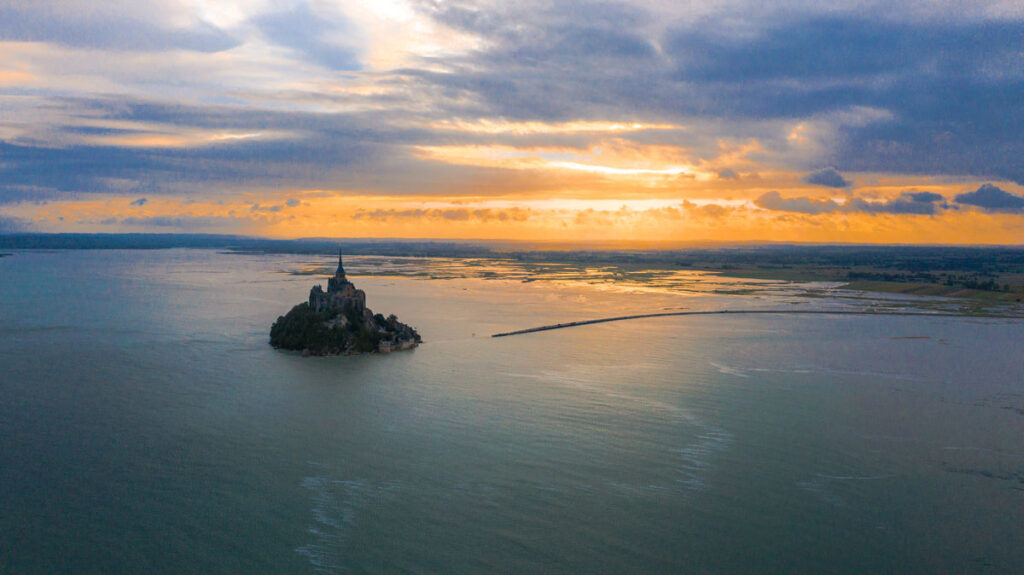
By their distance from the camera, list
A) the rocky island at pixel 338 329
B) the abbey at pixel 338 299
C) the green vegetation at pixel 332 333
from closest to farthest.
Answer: the green vegetation at pixel 332 333 → the rocky island at pixel 338 329 → the abbey at pixel 338 299

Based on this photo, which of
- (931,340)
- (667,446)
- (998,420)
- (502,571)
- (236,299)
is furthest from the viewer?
(236,299)

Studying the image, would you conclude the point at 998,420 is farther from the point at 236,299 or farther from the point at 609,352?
the point at 236,299

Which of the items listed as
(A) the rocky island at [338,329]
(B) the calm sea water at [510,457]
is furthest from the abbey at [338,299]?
(B) the calm sea water at [510,457]

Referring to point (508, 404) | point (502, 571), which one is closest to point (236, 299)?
point (508, 404)

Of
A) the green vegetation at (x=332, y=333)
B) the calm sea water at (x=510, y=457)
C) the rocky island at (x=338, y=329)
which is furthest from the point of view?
the rocky island at (x=338, y=329)

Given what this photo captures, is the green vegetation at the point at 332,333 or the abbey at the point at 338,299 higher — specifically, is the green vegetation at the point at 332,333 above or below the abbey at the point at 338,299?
below

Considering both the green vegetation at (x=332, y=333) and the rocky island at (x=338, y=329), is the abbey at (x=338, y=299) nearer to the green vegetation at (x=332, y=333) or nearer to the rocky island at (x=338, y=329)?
the rocky island at (x=338, y=329)

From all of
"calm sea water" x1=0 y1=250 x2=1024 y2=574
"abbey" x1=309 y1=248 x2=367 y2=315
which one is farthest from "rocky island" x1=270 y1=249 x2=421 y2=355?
"calm sea water" x1=0 y1=250 x2=1024 y2=574
